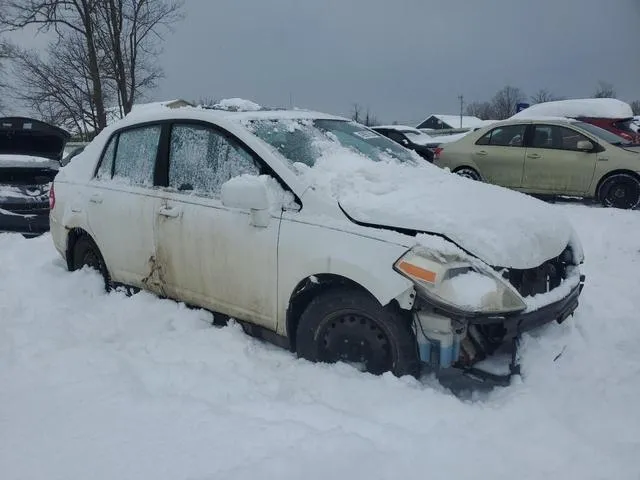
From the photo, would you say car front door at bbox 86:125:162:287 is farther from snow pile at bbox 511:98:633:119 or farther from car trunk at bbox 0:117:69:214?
snow pile at bbox 511:98:633:119

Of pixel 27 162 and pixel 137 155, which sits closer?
pixel 137 155

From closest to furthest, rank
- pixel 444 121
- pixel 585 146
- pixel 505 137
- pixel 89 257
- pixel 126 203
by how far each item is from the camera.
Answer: pixel 126 203
pixel 89 257
pixel 585 146
pixel 505 137
pixel 444 121

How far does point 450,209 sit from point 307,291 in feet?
3.03

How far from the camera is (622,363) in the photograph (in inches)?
122

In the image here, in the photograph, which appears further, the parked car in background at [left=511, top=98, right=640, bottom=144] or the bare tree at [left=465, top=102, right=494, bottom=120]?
the bare tree at [left=465, top=102, right=494, bottom=120]

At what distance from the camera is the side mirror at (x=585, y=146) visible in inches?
345

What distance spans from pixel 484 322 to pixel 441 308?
0.21m

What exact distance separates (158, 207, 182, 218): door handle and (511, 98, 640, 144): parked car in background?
9.27 m

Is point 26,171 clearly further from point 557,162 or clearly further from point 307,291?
point 557,162

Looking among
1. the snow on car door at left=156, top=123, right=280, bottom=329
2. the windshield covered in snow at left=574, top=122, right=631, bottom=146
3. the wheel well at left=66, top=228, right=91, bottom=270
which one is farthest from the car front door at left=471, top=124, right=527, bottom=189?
the wheel well at left=66, top=228, right=91, bottom=270

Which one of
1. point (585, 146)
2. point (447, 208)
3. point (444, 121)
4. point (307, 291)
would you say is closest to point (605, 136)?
point (585, 146)

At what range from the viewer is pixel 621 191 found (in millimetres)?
8625

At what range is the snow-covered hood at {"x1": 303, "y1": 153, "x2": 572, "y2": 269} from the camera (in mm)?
2770

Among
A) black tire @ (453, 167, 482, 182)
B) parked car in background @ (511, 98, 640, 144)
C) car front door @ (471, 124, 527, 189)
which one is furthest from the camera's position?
parked car in background @ (511, 98, 640, 144)
